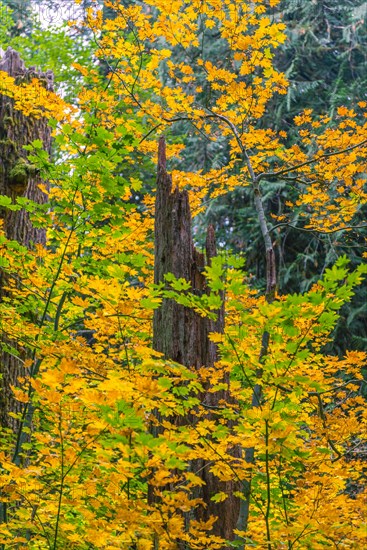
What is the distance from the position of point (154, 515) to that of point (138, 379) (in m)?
0.57

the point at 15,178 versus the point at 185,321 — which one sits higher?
the point at 15,178

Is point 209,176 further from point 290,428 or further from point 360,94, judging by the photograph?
point 360,94

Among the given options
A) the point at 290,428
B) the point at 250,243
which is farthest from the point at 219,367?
the point at 250,243

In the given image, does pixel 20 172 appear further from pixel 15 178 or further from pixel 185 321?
pixel 185 321

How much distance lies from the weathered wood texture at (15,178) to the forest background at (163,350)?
29 mm

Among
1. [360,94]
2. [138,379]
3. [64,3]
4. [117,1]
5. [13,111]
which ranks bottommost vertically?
[138,379]

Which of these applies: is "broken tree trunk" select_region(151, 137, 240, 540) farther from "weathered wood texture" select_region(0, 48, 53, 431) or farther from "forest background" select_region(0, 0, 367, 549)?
"weathered wood texture" select_region(0, 48, 53, 431)

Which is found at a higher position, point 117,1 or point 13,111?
point 117,1

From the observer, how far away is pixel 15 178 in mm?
5609

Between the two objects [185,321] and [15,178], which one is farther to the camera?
[15,178]

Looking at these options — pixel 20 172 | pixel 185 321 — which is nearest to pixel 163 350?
pixel 185 321

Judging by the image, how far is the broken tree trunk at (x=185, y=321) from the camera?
346 cm

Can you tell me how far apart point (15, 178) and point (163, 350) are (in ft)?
9.53

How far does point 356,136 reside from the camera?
170 inches
